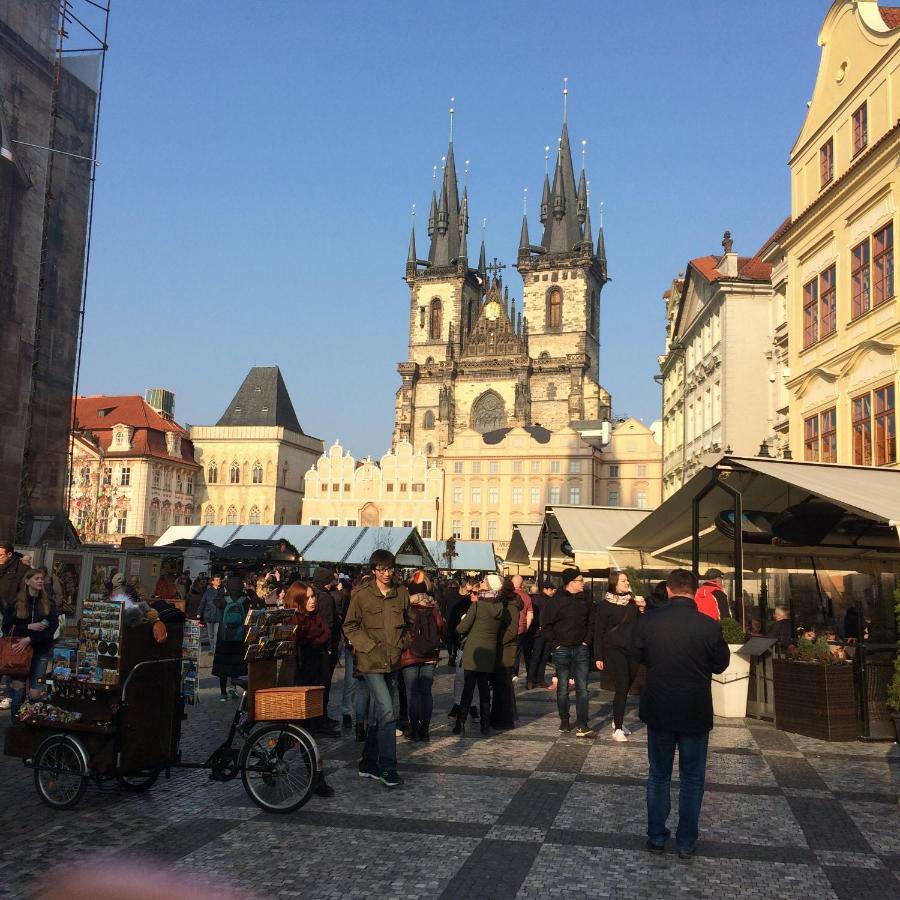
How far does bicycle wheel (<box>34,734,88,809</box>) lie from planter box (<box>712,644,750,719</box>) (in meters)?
7.65

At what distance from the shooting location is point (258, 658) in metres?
7.29

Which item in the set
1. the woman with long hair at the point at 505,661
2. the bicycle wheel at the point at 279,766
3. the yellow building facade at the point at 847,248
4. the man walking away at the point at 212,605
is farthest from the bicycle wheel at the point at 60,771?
the yellow building facade at the point at 847,248

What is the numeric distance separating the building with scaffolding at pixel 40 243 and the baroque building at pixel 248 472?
66.1 meters

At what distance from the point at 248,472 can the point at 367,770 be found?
280 ft

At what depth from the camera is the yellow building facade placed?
18.2 metres

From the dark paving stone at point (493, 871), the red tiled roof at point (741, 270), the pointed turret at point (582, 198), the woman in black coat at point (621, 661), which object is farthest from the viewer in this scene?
the pointed turret at point (582, 198)

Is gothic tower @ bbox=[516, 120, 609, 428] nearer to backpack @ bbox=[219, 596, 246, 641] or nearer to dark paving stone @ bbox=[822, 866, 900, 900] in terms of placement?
backpack @ bbox=[219, 596, 246, 641]

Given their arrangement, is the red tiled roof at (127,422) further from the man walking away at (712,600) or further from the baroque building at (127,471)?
the man walking away at (712,600)

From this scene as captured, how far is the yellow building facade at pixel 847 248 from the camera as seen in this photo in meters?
18.2

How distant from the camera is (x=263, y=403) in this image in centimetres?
9756

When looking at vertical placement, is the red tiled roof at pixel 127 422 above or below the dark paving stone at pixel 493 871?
above

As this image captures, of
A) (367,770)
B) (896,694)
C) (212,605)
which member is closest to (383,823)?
(367,770)

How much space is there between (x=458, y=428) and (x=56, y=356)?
251ft

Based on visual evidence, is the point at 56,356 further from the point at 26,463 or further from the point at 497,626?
the point at 497,626
